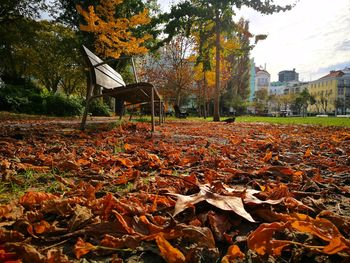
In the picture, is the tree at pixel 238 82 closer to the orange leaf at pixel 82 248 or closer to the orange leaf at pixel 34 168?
the orange leaf at pixel 34 168

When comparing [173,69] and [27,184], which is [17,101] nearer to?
[27,184]

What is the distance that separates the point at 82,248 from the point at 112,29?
1583 cm

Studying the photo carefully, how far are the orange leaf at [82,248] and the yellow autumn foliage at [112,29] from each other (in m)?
14.8

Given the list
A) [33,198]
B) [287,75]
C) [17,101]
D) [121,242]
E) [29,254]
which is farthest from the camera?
[287,75]

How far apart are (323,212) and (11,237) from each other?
46.4 inches

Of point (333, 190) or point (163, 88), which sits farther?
point (163, 88)

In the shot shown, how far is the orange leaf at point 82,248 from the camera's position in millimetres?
780

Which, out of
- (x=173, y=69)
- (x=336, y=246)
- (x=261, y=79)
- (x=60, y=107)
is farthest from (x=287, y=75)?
(x=336, y=246)

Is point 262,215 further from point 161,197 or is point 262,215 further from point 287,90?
point 287,90

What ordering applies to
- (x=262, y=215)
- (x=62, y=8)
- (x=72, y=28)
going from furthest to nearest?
(x=72, y=28)
(x=62, y=8)
(x=262, y=215)

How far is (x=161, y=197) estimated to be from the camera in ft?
4.00

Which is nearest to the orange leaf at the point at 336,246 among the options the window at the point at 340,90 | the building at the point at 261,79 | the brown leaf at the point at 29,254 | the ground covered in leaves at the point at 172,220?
the ground covered in leaves at the point at 172,220

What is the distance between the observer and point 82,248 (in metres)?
0.79

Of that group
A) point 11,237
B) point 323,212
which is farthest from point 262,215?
point 11,237
